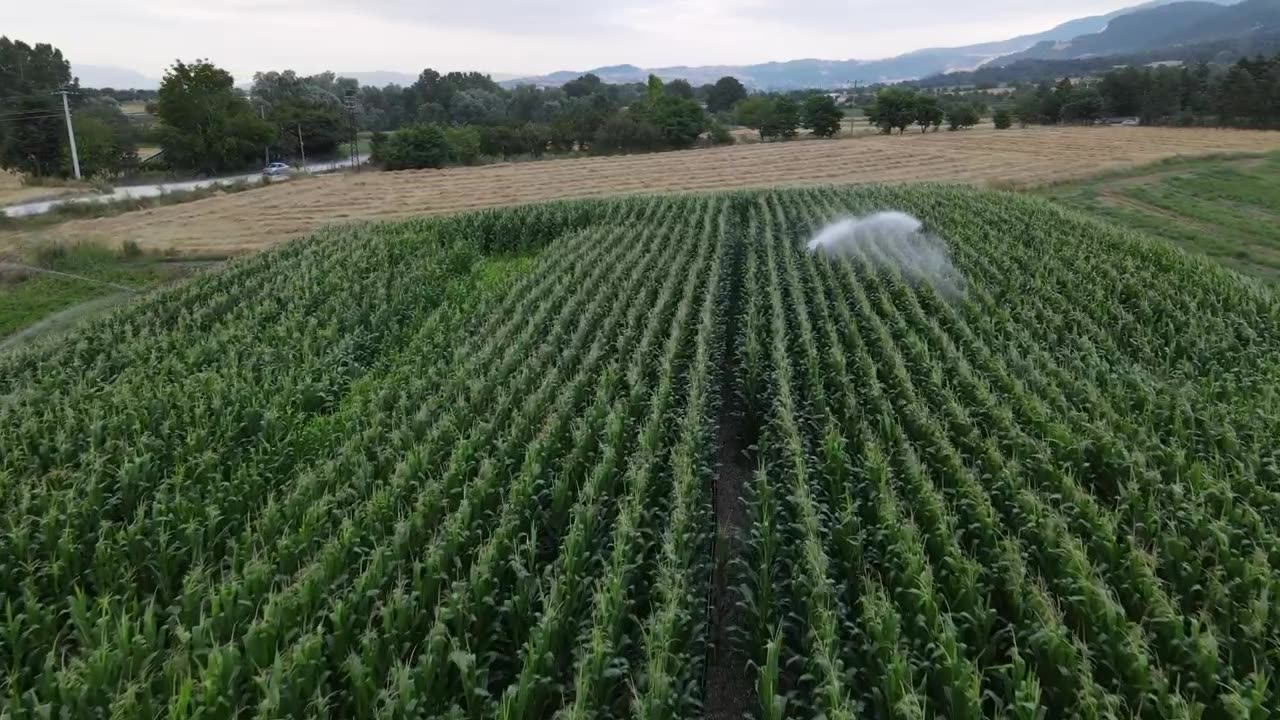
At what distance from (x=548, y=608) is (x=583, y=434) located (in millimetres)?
3009

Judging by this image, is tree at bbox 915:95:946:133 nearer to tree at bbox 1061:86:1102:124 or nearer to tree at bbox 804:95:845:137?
tree at bbox 804:95:845:137

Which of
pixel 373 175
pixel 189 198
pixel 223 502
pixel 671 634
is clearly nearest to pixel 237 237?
pixel 189 198

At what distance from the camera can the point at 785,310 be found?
43.9ft

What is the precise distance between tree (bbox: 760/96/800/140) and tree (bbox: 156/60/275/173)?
35452mm

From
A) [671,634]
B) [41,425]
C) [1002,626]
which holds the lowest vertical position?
[1002,626]

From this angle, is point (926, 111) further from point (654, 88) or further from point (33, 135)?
point (33, 135)

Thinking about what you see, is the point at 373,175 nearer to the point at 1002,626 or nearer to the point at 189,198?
the point at 189,198

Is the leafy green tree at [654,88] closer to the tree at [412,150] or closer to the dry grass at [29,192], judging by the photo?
the tree at [412,150]

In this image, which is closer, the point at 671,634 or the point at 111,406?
the point at 671,634

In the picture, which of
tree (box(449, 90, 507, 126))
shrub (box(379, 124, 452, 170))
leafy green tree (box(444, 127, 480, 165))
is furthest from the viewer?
tree (box(449, 90, 507, 126))

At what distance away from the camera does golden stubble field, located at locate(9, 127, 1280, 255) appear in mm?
28469

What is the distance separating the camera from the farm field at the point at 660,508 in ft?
16.3

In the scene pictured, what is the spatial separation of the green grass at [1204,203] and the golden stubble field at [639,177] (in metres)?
1.97

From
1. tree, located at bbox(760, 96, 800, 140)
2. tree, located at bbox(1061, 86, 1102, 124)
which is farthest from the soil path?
tree, located at bbox(1061, 86, 1102, 124)
